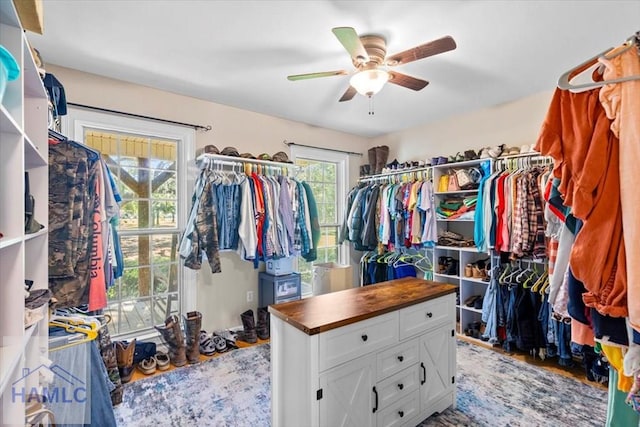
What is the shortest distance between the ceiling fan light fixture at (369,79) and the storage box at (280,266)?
78.2 inches

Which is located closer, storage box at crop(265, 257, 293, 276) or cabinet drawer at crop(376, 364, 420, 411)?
cabinet drawer at crop(376, 364, 420, 411)

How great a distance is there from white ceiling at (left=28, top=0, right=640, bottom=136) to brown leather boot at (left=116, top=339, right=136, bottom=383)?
2.08 metres

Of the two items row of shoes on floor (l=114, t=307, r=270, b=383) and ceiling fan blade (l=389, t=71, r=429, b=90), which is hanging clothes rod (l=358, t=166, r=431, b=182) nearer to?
ceiling fan blade (l=389, t=71, r=429, b=90)

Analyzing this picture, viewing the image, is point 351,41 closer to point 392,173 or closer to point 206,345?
point 392,173

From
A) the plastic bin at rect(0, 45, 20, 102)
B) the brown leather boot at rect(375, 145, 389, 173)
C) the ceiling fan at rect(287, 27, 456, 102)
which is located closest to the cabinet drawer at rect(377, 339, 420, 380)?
the ceiling fan at rect(287, 27, 456, 102)

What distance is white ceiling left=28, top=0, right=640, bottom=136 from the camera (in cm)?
180

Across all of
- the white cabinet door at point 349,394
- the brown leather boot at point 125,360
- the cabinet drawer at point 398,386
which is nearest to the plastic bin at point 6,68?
the white cabinet door at point 349,394

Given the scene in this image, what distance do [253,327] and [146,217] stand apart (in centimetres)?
151

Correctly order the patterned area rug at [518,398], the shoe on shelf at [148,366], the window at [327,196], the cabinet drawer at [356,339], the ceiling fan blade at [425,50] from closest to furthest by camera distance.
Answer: the cabinet drawer at [356,339] → the ceiling fan blade at [425,50] → the patterned area rug at [518,398] → the shoe on shelf at [148,366] → the window at [327,196]

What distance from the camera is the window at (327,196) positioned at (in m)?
4.25

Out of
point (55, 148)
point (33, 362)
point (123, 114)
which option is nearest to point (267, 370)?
point (33, 362)

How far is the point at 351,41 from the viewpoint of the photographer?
1.75m

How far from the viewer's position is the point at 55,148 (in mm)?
1752

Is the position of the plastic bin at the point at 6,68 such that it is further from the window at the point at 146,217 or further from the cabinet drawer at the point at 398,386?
the window at the point at 146,217
